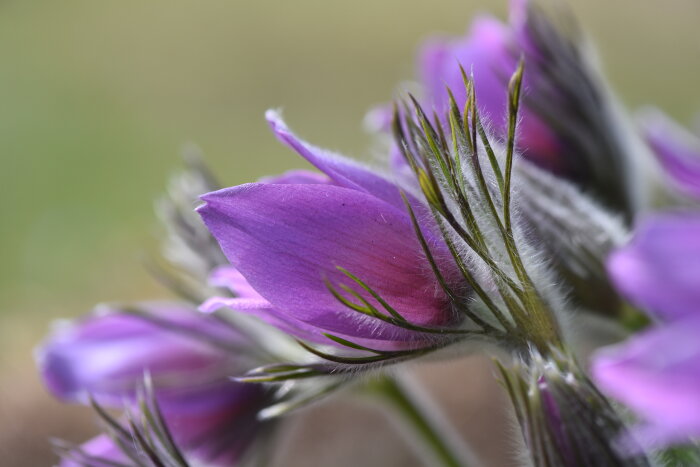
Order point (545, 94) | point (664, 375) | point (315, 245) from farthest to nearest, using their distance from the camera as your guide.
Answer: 1. point (545, 94)
2. point (315, 245)
3. point (664, 375)

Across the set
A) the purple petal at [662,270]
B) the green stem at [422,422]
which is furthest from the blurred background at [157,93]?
the purple petal at [662,270]

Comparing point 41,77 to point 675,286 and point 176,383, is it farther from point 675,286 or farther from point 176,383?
point 675,286

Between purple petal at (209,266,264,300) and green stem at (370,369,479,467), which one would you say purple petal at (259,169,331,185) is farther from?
green stem at (370,369,479,467)

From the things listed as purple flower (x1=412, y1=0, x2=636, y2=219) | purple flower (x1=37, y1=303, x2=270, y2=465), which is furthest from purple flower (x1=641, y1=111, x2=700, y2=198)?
purple flower (x1=37, y1=303, x2=270, y2=465)

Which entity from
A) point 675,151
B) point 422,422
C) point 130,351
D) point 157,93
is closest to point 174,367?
point 130,351

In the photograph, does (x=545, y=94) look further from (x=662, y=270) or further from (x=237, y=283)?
(x=662, y=270)

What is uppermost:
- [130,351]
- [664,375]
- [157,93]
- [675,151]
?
[157,93]
